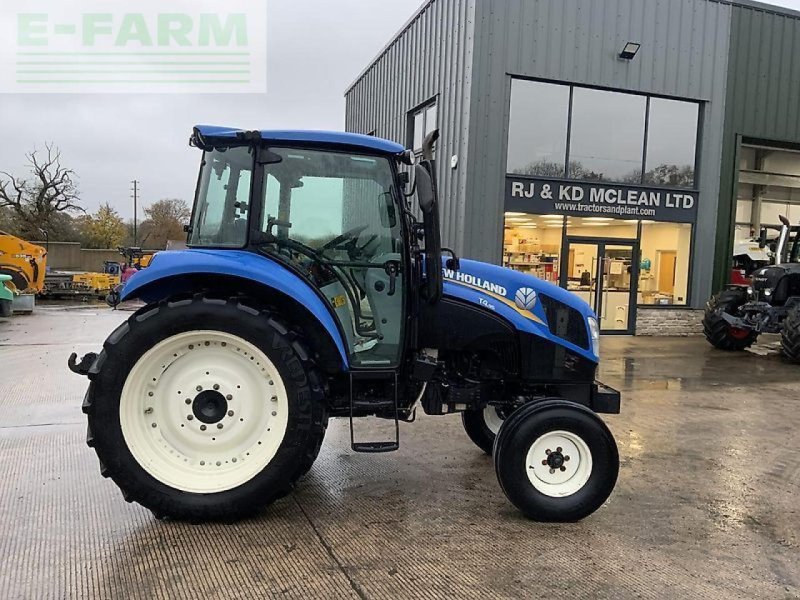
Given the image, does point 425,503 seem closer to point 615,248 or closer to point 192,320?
point 192,320

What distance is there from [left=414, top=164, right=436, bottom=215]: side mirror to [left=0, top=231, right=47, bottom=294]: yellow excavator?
14857 millimetres

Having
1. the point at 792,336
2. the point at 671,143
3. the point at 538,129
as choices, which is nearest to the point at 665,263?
the point at 671,143

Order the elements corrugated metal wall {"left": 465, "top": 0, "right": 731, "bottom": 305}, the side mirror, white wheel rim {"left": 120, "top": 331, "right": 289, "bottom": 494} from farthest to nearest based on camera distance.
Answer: corrugated metal wall {"left": 465, "top": 0, "right": 731, "bottom": 305}
white wheel rim {"left": 120, "top": 331, "right": 289, "bottom": 494}
the side mirror

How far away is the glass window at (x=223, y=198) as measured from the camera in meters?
3.74

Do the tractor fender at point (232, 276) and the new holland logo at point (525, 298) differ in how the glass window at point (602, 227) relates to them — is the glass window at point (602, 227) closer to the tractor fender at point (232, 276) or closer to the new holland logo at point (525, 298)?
the new holland logo at point (525, 298)

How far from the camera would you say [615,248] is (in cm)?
1272

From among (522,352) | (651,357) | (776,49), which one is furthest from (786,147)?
(522,352)

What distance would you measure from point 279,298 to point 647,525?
8.45 ft

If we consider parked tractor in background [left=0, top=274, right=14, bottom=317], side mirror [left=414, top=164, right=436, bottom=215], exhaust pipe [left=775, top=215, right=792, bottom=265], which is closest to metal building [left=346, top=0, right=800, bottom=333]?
exhaust pipe [left=775, top=215, right=792, bottom=265]

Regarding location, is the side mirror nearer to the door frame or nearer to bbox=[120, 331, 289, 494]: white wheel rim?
bbox=[120, 331, 289, 494]: white wheel rim

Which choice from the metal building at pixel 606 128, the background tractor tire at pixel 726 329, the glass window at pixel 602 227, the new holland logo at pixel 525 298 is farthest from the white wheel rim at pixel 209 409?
the background tractor tire at pixel 726 329

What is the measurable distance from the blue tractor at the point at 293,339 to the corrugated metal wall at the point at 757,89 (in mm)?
11229

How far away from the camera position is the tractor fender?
349 centimetres

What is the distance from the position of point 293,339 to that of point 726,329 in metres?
10.4
